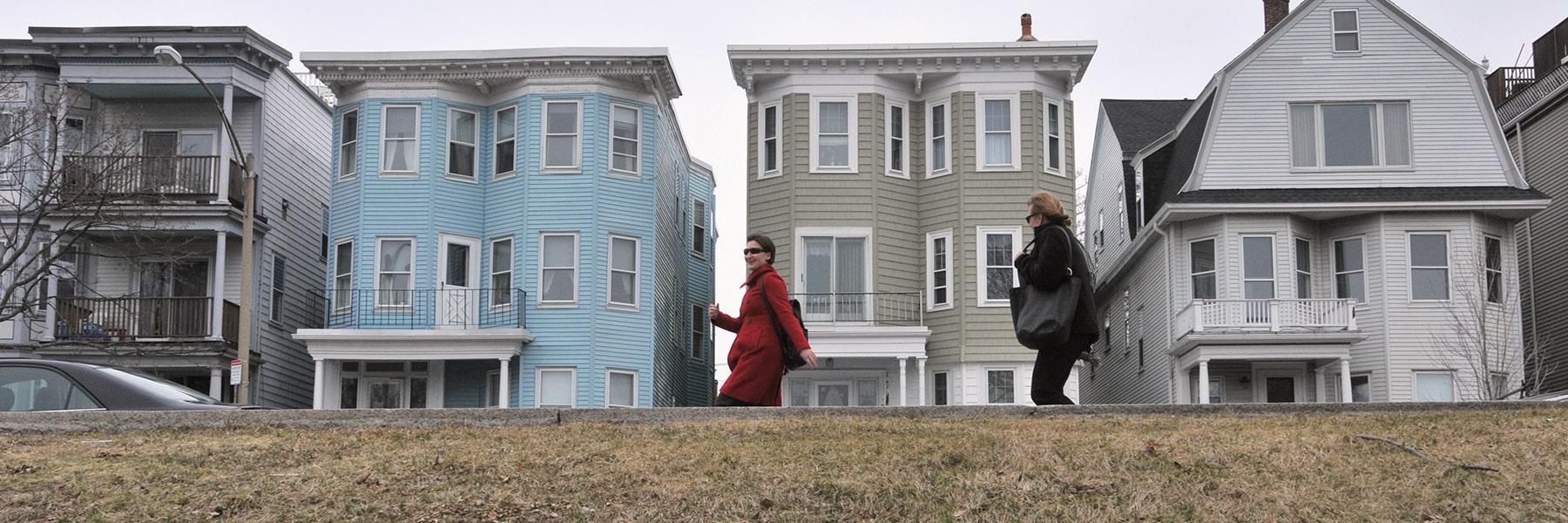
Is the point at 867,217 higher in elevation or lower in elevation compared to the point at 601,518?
higher

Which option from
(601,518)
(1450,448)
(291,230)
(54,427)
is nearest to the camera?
(601,518)

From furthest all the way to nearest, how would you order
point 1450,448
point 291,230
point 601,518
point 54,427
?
point 291,230
point 54,427
point 1450,448
point 601,518

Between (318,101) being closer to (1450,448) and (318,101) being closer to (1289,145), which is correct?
(1289,145)

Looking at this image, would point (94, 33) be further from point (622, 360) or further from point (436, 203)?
point (622, 360)

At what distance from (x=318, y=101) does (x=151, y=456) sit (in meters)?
28.4

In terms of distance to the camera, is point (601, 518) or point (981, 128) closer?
point (601, 518)

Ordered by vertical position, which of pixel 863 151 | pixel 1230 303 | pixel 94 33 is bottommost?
pixel 1230 303

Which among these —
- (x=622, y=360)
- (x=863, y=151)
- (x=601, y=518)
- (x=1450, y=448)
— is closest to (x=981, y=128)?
(x=863, y=151)

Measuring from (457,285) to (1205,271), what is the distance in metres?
14.3

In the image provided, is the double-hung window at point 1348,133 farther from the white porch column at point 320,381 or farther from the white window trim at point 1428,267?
the white porch column at point 320,381

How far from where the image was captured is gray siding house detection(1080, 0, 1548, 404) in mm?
33719

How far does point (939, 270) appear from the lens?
35281 mm

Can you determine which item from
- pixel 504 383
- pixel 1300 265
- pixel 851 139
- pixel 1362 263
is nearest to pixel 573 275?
pixel 504 383

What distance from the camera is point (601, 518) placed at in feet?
38.0
